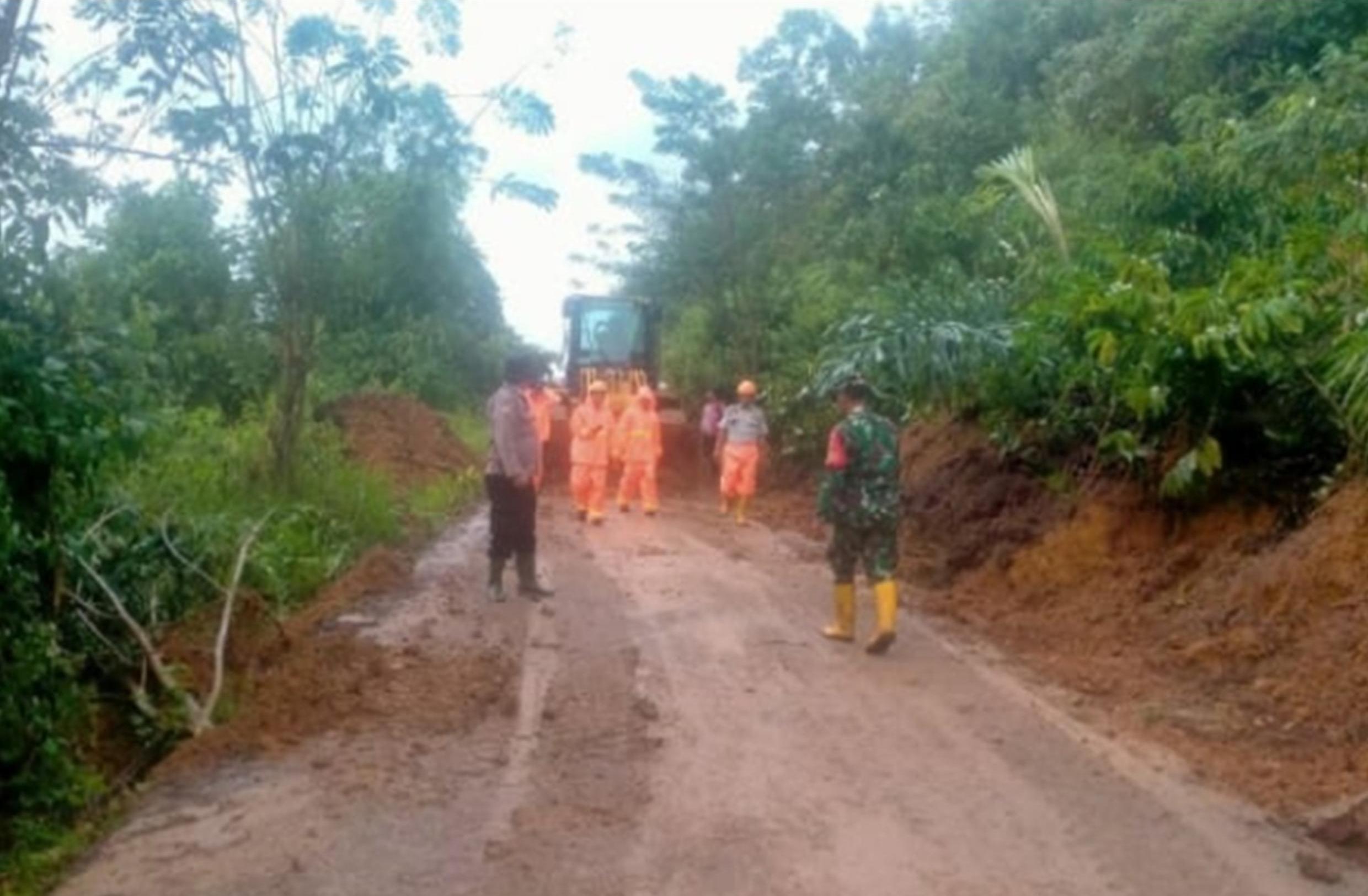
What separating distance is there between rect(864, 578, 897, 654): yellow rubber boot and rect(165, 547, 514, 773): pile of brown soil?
2.35 metres

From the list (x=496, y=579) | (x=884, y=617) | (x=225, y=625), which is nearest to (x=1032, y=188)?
(x=884, y=617)

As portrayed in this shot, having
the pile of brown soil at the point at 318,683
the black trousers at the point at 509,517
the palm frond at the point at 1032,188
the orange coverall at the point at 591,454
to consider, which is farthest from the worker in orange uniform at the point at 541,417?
the palm frond at the point at 1032,188

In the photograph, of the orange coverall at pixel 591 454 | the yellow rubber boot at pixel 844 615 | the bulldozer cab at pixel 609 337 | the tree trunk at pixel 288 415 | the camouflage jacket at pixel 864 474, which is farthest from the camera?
the bulldozer cab at pixel 609 337

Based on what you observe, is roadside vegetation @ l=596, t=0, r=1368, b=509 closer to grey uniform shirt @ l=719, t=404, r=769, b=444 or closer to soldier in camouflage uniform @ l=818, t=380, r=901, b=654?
grey uniform shirt @ l=719, t=404, r=769, b=444

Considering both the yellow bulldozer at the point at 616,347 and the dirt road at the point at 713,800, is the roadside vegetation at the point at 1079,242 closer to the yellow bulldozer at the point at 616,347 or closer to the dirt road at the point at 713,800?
the yellow bulldozer at the point at 616,347

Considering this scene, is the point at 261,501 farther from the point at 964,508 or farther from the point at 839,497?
the point at 839,497

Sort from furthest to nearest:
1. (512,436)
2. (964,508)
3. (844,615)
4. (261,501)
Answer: (964,508) → (261,501) → (512,436) → (844,615)

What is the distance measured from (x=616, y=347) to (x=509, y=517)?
15489 mm

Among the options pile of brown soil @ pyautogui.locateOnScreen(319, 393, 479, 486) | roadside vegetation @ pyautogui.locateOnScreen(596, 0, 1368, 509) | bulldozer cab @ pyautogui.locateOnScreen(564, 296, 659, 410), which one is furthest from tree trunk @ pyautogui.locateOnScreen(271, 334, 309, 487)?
bulldozer cab @ pyautogui.locateOnScreen(564, 296, 659, 410)

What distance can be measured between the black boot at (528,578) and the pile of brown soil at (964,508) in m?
3.64

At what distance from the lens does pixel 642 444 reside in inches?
808

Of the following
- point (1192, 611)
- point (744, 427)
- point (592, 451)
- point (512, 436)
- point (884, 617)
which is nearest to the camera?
point (884, 617)

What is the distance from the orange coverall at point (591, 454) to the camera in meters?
19.6

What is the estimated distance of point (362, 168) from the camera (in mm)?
16156
